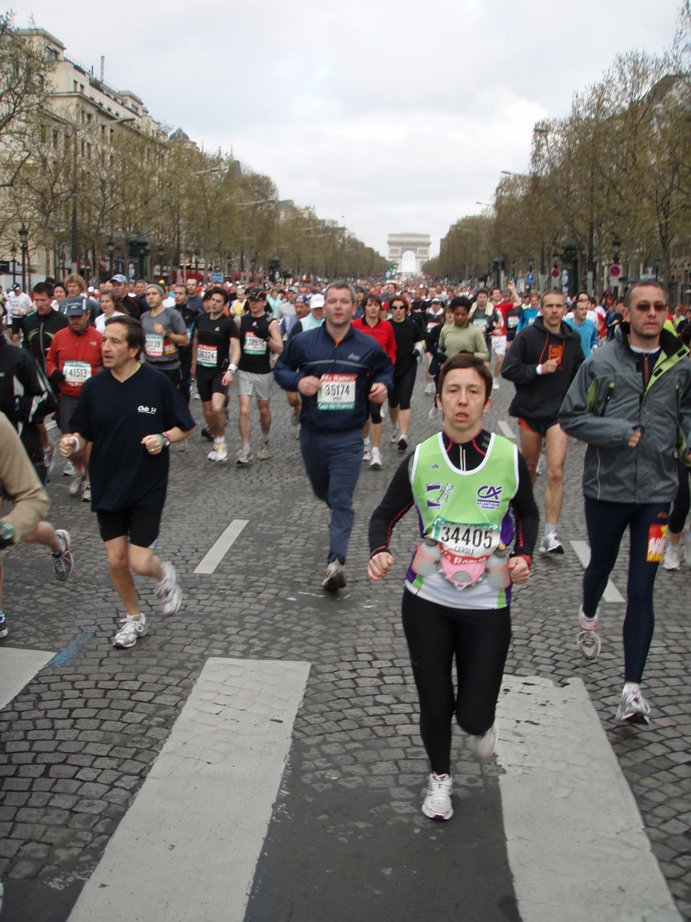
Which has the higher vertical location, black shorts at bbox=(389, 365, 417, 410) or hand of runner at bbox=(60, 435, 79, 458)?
hand of runner at bbox=(60, 435, 79, 458)

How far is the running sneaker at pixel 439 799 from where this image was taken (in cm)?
372

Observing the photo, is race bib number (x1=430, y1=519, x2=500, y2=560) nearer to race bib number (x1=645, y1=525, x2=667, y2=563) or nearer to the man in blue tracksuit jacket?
race bib number (x1=645, y1=525, x2=667, y2=563)

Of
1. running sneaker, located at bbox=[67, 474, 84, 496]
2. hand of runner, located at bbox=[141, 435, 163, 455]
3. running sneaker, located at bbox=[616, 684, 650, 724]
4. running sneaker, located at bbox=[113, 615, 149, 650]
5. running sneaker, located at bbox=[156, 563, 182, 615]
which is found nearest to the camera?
running sneaker, located at bbox=[616, 684, 650, 724]

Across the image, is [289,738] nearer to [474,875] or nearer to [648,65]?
[474,875]

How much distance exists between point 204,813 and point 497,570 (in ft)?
4.72

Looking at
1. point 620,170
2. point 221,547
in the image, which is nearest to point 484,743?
point 221,547

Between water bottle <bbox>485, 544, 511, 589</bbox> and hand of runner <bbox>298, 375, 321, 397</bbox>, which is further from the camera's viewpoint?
hand of runner <bbox>298, 375, 321, 397</bbox>

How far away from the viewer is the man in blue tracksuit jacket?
6.55 m

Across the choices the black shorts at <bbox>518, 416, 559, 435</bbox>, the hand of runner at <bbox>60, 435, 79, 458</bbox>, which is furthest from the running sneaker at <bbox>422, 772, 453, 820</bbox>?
the black shorts at <bbox>518, 416, 559, 435</bbox>

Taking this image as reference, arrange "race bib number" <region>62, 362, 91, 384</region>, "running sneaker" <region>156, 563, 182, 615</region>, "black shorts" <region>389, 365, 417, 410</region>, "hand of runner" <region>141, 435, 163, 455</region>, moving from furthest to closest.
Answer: "black shorts" <region>389, 365, 417, 410</region> < "race bib number" <region>62, 362, 91, 384</region> < "running sneaker" <region>156, 563, 182, 615</region> < "hand of runner" <region>141, 435, 163, 455</region>

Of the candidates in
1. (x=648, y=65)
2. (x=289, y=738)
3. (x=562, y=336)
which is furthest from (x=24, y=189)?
(x=289, y=738)

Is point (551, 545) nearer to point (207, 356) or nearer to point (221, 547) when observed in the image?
point (221, 547)

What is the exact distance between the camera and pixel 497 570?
3605 millimetres

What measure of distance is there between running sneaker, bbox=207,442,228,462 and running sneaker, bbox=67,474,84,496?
85.5 inches
